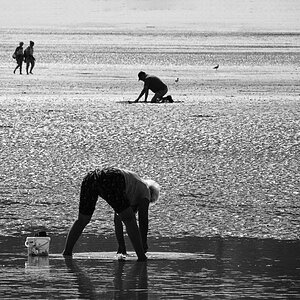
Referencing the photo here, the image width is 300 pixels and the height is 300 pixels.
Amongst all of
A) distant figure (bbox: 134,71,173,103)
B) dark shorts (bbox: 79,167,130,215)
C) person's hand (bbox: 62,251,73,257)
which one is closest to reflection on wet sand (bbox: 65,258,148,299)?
person's hand (bbox: 62,251,73,257)

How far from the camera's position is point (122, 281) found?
8.66m

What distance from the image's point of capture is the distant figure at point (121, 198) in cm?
927

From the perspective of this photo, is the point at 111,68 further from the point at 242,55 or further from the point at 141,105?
the point at 141,105

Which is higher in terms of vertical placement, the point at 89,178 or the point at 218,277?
the point at 89,178

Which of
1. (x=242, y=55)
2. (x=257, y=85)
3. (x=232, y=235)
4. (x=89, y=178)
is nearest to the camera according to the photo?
(x=89, y=178)

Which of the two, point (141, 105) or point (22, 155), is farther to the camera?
point (141, 105)

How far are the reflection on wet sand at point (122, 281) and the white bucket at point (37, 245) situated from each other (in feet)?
0.67

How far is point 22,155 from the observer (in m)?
15.8

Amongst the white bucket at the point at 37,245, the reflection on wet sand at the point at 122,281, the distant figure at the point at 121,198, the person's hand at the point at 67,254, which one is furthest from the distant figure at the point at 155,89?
the reflection on wet sand at the point at 122,281

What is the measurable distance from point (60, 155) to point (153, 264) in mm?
6688

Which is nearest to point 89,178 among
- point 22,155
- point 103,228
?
point 103,228

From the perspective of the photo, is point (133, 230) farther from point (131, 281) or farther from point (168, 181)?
point (168, 181)

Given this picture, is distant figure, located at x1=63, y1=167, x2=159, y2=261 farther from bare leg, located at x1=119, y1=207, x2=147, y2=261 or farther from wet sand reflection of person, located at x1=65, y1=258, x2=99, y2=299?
wet sand reflection of person, located at x1=65, y1=258, x2=99, y2=299

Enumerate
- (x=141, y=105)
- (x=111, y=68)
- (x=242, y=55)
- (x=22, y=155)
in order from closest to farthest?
(x=22, y=155) → (x=141, y=105) → (x=111, y=68) → (x=242, y=55)
